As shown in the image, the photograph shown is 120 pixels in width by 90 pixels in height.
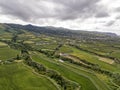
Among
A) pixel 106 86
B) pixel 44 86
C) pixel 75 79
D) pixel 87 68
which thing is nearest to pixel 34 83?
pixel 44 86

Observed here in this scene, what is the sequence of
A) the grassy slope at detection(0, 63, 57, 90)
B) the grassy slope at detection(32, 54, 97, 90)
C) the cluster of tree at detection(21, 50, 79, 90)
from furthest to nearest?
the grassy slope at detection(32, 54, 97, 90), the cluster of tree at detection(21, 50, 79, 90), the grassy slope at detection(0, 63, 57, 90)

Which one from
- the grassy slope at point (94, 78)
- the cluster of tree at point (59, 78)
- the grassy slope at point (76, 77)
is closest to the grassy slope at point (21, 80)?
the cluster of tree at point (59, 78)

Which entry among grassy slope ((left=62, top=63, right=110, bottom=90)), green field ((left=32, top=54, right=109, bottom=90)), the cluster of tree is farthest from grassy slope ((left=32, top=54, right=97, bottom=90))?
the cluster of tree

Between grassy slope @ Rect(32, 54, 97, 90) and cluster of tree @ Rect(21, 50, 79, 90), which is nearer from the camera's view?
cluster of tree @ Rect(21, 50, 79, 90)

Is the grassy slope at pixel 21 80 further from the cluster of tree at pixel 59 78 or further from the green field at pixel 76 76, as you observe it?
the green field at pixel 76 76

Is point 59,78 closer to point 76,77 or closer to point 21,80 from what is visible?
point 76,77

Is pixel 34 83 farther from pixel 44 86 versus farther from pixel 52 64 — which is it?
pixel 52 64

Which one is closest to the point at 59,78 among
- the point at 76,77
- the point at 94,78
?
the point at 76,77

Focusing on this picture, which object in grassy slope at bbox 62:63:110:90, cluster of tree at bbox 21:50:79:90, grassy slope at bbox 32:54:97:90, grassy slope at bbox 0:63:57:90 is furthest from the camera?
grassy slope at bbox 32:54:97:90

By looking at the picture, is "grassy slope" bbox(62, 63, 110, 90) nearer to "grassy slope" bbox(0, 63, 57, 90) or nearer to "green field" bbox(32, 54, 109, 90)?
"green field" bbox(32, 54, 109, 90)
